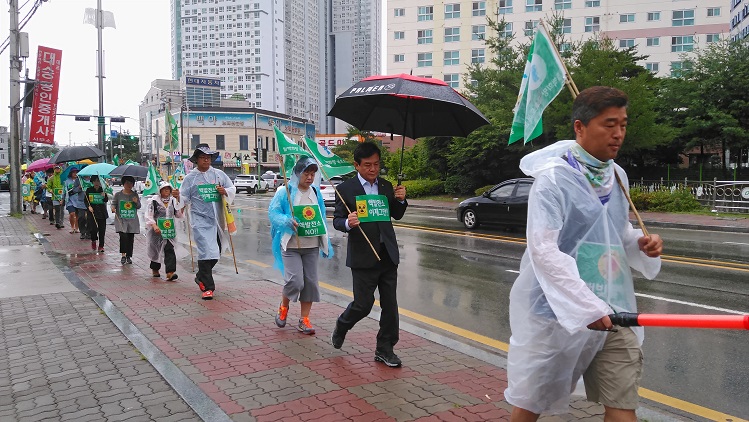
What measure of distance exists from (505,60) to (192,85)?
88261mm

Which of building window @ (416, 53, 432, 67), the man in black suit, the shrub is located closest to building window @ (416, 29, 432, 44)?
building window @ (416, 53, 432, 67)

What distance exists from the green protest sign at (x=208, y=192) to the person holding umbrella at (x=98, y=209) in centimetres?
569

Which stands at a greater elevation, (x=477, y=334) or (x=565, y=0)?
(x=565, y=0)

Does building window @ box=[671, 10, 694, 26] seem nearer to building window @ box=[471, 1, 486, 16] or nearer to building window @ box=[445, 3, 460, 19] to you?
building window @ box=[471, 1, 486, 16]

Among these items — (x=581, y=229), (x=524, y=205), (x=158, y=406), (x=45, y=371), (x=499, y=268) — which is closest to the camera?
(x=581, y=229)

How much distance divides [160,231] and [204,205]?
1.85m

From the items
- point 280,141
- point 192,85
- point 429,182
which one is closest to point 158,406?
point 280,141

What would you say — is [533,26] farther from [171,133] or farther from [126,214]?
[126,214]

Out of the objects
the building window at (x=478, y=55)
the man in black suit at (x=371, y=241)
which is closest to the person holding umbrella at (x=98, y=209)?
the man in black suit at (x=371, y=241)

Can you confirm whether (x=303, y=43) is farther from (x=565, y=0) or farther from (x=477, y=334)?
(x=477, y=334)

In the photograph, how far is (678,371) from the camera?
16.0 feet

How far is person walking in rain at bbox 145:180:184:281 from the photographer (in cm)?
890

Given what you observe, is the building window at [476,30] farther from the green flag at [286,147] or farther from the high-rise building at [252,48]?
the high-rise building at [252,48]

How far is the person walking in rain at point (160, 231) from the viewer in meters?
8.90
